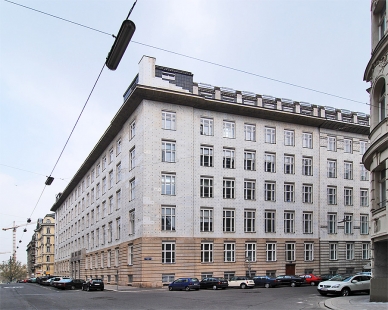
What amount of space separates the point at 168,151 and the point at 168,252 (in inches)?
398

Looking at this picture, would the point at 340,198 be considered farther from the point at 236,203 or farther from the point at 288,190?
the point at 236,203

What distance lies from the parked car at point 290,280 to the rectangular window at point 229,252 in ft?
20.3

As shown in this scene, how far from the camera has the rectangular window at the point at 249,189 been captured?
50219 mm

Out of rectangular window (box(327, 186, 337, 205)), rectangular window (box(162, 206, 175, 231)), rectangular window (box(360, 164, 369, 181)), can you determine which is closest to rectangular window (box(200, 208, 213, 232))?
rectangular window (box(162, 206, 175, 231))

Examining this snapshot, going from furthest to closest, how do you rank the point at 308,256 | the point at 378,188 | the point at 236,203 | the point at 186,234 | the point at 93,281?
the point at 308,256 < the point at 236,203 < the point at 186,234 < the point at 93,281 < the point at 378,188

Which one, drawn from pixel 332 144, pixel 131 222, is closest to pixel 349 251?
pixel 332 144

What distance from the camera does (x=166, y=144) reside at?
47000mm

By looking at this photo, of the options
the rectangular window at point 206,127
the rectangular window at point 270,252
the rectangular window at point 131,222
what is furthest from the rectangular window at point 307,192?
the rectangular window at point 131,222

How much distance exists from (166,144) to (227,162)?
23.8ft

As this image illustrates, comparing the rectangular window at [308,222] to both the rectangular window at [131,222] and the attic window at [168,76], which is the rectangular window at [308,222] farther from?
the attic window at [168,76]

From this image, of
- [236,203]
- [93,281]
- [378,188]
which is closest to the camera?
[378,188]

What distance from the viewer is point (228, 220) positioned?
4881cm

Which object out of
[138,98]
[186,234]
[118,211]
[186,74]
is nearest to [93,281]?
[186,234]

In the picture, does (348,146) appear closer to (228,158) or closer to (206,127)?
(228,158)
